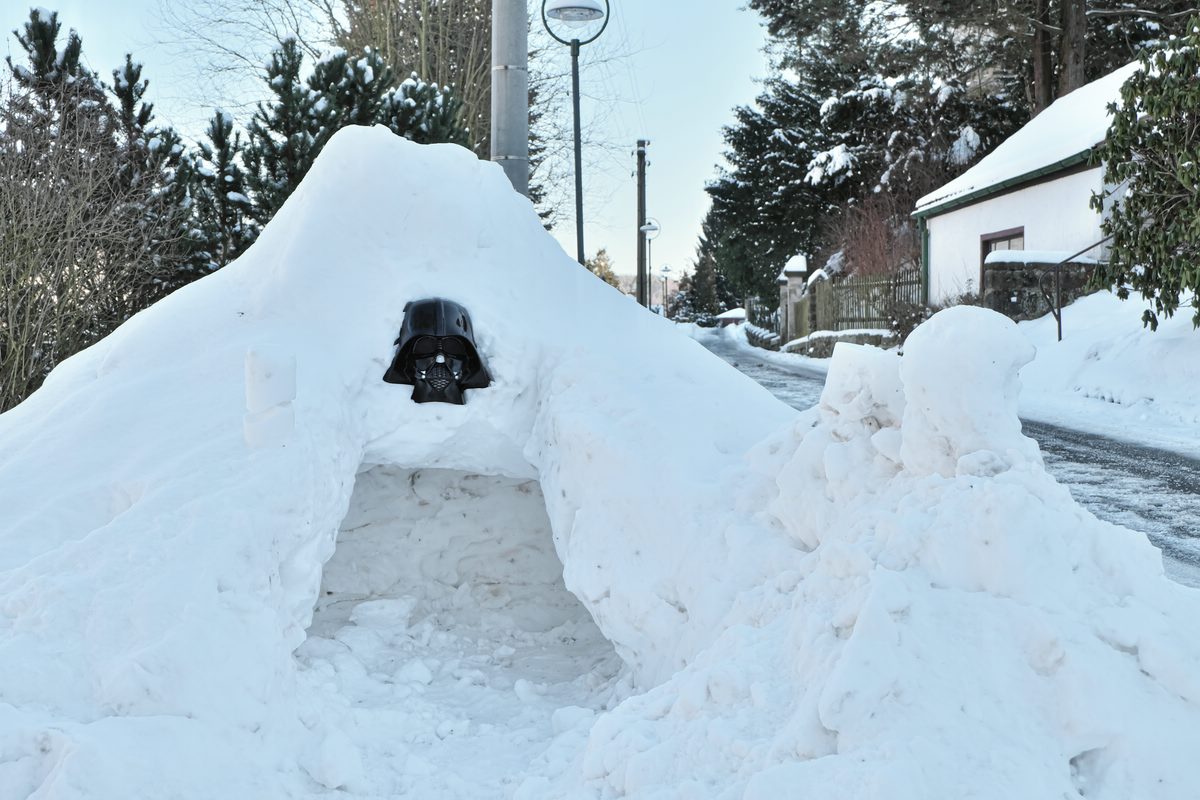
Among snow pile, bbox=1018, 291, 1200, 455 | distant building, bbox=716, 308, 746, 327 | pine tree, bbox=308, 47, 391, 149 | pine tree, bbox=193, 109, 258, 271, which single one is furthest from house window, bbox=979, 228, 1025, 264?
distant building, bbox=716, 308, 746, 327

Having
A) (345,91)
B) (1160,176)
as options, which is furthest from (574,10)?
(1160,176)

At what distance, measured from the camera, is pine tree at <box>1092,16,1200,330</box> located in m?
9.93

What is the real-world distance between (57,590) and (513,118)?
464 centimetres

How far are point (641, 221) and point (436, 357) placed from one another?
23229 mm

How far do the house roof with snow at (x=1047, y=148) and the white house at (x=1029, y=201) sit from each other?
20 millimetres

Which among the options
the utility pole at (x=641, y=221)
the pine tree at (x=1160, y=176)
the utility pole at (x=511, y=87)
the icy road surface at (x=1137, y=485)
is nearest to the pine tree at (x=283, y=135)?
the utility pole at (x=511, y=87)

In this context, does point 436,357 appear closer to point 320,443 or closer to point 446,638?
point 320,443

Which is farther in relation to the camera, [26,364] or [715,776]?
[26,364]

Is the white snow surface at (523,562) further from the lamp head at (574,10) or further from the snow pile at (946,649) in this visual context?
the lamp head at (574,10)

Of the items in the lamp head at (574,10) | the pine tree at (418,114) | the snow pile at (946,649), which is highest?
the lamp head at (574,10)

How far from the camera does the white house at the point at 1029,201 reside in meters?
15.5

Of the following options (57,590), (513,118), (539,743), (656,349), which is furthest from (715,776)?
(513,118)

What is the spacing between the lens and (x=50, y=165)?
404 inches

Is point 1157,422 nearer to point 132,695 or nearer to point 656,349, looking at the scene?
point 656,349
